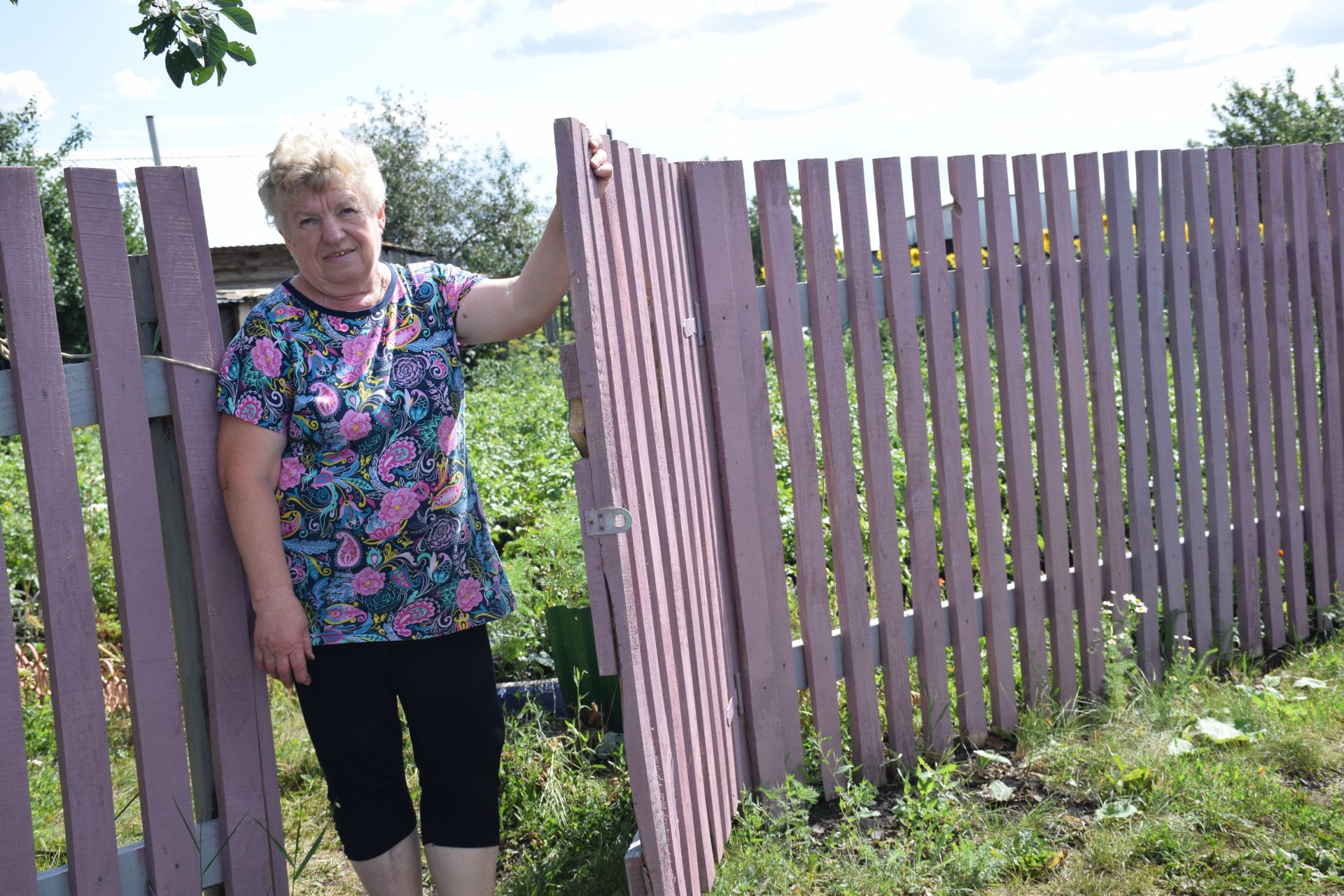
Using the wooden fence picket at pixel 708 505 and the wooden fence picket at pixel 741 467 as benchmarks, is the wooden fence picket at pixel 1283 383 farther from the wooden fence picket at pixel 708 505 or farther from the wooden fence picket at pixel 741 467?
the wooden fence picket at pixel 708 505

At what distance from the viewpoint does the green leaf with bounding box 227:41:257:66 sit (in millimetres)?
2891

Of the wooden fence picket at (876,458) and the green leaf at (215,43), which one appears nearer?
the green leaf at (215,43)

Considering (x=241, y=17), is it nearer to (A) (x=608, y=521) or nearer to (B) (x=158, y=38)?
(B) (x=158, y=38)

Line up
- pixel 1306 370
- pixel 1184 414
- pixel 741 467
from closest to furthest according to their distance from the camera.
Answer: pixel 741 467 → pixel 1184 414 → pixel 1306 370

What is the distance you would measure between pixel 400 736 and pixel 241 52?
5.72 ft

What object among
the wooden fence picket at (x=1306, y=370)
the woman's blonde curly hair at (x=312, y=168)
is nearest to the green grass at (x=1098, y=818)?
the wooden fence picket at (x=1306, y=370)

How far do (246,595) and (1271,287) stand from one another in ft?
13.2

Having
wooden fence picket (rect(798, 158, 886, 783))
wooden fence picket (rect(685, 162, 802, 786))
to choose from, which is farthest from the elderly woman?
wooden fence picket (rect(798, 158, 886, 783))

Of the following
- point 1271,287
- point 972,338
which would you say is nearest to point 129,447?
point 972,338

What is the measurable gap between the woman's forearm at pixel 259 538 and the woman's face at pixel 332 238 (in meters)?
0.45

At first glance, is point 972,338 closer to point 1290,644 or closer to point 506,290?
point 506,290

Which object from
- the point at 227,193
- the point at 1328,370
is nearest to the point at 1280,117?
the point at 1328,370

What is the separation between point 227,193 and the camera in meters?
32.6

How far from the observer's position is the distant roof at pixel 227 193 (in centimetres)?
2955
